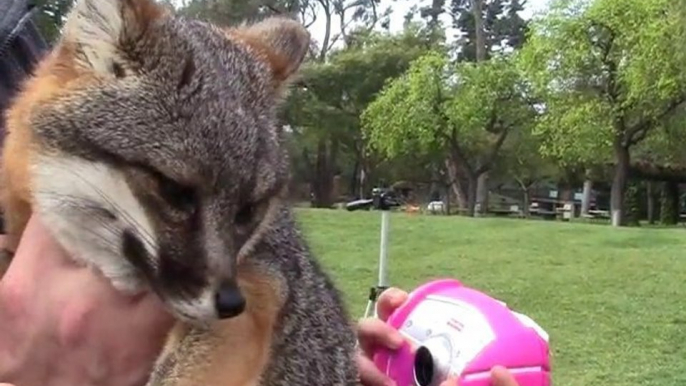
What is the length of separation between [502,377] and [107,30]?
1.04 meters

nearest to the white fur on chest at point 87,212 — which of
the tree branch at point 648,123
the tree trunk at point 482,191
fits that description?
the tree branch at point 648,123

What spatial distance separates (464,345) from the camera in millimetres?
2295

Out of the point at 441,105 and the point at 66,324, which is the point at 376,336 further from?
the point at 441,105

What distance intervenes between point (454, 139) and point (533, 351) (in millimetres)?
35248

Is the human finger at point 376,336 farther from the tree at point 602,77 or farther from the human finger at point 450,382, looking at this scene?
the tree at point 602,77

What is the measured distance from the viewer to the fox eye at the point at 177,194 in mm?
1788

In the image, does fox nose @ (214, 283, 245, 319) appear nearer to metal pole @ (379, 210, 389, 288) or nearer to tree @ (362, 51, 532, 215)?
metal pole @ (379, 210, 389, 288)

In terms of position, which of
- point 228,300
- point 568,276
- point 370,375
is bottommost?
point 568,276

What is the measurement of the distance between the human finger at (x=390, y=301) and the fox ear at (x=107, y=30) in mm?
924

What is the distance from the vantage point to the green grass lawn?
881 cm

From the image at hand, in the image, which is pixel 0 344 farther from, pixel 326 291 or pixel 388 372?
pixel 388 372

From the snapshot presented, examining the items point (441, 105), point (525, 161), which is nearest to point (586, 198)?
point (525, 161)

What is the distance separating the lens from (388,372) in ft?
7.89

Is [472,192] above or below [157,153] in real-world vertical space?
above
